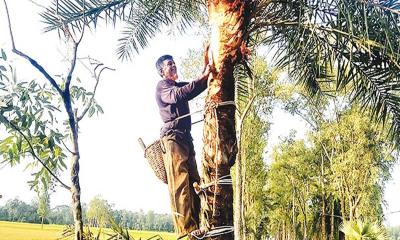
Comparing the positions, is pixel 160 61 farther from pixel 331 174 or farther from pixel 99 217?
pixel 331 174

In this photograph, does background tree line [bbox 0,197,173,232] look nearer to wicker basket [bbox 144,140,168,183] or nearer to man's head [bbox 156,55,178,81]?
wicker basket [bbox 144,140,168,183]

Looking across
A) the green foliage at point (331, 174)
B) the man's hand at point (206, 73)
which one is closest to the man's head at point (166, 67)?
the man's hand at point (206, 73)

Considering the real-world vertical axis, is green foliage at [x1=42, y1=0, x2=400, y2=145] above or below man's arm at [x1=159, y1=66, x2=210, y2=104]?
above

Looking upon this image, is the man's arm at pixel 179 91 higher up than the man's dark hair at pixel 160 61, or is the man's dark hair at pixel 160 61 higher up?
the man's dark hair at pixel 160 61

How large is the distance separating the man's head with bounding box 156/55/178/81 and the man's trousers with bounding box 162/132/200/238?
582mm

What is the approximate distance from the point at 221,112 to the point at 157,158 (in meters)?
0.76

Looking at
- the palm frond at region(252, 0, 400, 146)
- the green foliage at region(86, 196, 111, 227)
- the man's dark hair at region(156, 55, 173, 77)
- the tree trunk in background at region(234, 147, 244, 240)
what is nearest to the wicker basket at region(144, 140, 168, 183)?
the green foliage at region(86, 196, 111, 227)

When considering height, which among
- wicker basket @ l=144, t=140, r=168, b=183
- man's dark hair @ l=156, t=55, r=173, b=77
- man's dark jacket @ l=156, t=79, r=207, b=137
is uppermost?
man's dark hair @ l=156, t=55, r=173, b=77

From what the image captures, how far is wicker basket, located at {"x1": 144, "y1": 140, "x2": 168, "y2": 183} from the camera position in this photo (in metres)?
4.45

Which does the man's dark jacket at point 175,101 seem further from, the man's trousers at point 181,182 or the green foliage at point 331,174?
the green foliage at point 331,174

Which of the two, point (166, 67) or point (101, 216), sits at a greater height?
point (166, 67)

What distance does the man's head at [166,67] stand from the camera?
14.7ft

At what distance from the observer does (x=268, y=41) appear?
267 inches

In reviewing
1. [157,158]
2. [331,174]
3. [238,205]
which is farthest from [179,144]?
[331,174]
